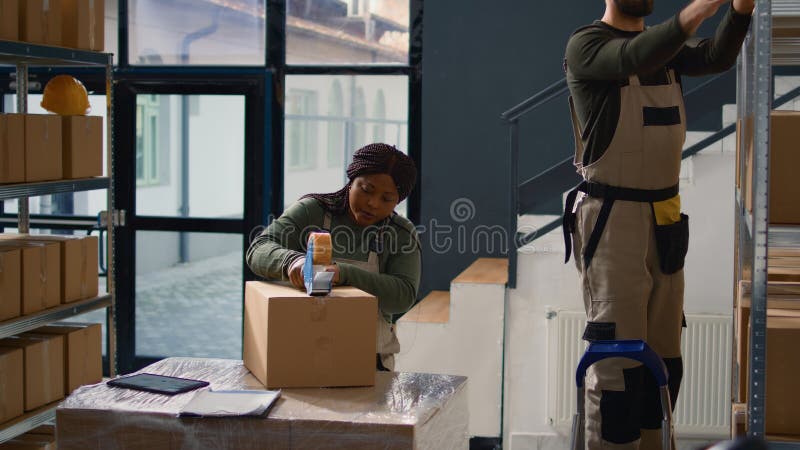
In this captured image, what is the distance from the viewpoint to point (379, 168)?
9.52 feet

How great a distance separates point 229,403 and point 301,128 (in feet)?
10.6

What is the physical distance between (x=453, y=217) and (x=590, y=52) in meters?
2.47

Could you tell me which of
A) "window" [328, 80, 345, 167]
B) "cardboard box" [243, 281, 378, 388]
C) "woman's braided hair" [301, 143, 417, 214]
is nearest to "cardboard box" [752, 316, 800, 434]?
"cardboard box" [243, 281, 378, 388]

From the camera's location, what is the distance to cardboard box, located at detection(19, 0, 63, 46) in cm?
348

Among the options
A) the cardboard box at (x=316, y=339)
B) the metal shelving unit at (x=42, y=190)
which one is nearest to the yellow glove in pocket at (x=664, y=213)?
the cardboard box at (x=316, y=339)

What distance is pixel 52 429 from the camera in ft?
12.3

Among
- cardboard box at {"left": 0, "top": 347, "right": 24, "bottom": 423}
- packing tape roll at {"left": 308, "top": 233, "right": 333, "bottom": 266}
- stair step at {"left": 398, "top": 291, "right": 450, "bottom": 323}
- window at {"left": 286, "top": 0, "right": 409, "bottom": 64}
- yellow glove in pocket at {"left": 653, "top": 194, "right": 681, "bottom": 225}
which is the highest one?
window at {"left": 286, "top": 0, "right": 409, "bottom": 64}

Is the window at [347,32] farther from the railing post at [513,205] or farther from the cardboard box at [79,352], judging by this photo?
the cardboard box at [79,352]

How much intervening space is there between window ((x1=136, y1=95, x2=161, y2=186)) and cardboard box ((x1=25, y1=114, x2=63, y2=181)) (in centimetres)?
161

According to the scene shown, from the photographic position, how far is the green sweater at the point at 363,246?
2777mm

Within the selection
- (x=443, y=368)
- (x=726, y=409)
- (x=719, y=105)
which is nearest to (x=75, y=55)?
(x=443, y=368)

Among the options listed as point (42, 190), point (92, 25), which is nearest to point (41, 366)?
point (42, 190)

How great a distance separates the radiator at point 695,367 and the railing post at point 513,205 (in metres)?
0.27

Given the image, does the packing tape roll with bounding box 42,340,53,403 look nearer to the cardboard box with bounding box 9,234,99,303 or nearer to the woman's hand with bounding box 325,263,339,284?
the cardboard box with bounding box 9,234,99,303
